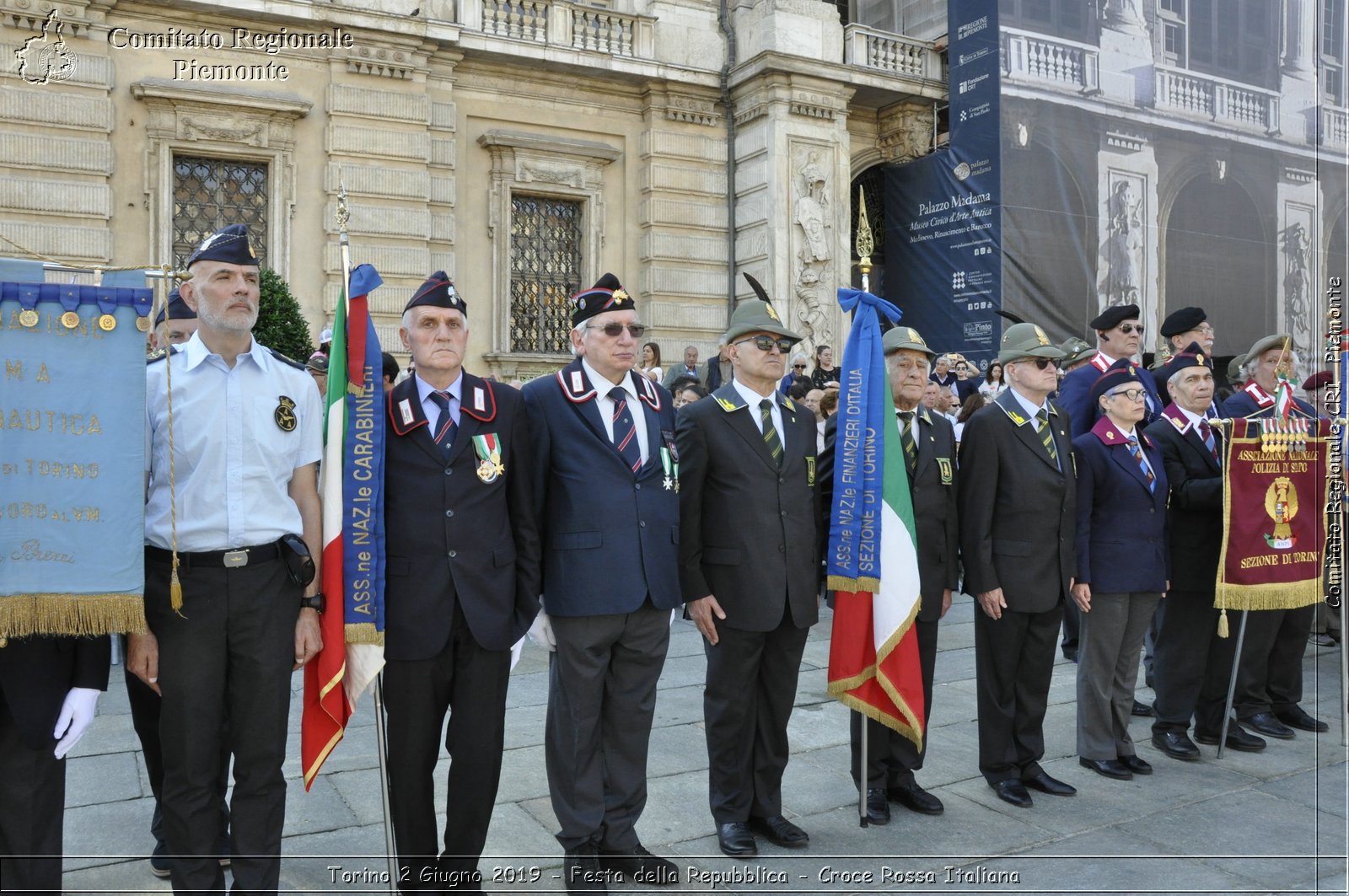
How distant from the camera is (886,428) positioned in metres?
4.67

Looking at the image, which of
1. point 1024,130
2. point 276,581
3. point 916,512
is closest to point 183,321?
point 276,581

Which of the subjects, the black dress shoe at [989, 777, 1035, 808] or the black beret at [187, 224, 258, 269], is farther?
the black dress shoe at [989, 777, 1035, 808]

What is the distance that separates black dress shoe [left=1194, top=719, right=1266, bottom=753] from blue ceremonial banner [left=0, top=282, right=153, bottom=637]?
221 inches

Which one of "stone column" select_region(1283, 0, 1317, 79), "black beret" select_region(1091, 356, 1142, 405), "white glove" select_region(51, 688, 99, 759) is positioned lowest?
"white glove" select_region(51, 688, 99, 759)

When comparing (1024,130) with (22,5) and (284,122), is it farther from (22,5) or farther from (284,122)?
(22,5)

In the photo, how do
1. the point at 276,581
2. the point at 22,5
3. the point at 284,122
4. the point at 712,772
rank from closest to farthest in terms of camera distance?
the point at 276,581
the point at 712,772
the point at 22,5
the point at 284,122

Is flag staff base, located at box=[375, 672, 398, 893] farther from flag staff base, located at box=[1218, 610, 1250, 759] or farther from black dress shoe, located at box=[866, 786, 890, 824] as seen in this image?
flag staff base, located at box=[1218, 610, 1250, 759]

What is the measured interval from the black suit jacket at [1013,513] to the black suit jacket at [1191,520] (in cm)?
109

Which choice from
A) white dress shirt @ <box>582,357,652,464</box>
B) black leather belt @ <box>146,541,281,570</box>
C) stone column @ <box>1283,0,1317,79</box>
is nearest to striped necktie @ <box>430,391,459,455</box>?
white dress shirt @ <box>582,357,652,464</box>

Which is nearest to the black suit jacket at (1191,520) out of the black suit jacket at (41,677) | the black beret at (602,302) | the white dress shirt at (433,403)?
the black beret at (602,302)

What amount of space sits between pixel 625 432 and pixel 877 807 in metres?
2.10

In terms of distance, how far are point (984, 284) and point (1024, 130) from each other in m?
2.56

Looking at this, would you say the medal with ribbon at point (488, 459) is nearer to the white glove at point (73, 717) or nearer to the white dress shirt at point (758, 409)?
the white dress shirt at point (758, 409)

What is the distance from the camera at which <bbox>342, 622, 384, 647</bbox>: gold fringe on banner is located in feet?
11.6
